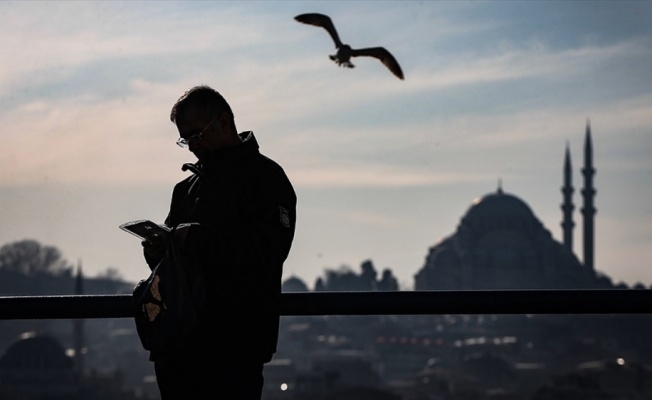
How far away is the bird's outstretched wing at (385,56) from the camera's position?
557 cm

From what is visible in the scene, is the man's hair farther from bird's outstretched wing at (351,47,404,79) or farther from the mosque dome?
the mosque dome

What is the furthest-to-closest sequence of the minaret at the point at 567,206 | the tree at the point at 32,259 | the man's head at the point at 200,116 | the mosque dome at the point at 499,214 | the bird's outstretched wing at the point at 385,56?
the minaret at the point at 567,206 → the mosque dome at the point at 499,214 → the tree at the point at 32,259 → the bird's outstretched wing at the point at 385,56 → the man's head at the point at 200,116

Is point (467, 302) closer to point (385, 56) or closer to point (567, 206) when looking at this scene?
point (385, 56)

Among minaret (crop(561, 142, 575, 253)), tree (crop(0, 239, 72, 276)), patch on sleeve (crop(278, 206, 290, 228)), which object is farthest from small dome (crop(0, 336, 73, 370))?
patch on sleeve (crop(278, 206, 290, 228))

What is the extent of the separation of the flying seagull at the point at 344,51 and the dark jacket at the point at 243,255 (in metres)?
1.93

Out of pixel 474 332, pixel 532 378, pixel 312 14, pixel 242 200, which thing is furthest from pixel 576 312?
pixel 474 332

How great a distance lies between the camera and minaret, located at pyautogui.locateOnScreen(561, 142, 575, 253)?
427 ft

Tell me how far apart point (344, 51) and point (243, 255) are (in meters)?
3.01

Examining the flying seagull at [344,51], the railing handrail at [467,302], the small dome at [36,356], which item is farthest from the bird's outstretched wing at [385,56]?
the small dome at [36,356]

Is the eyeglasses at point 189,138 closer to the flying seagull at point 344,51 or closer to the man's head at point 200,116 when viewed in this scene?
the man's head at point 200,116

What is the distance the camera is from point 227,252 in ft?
11.1

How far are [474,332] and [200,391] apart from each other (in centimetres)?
12204

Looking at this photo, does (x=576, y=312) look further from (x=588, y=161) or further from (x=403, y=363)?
(x=588, y=161)

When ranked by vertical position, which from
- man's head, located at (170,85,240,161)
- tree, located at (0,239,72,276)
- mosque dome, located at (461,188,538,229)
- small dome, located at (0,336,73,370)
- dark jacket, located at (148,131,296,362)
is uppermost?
mosque dome, located at (461,188,538,229)
